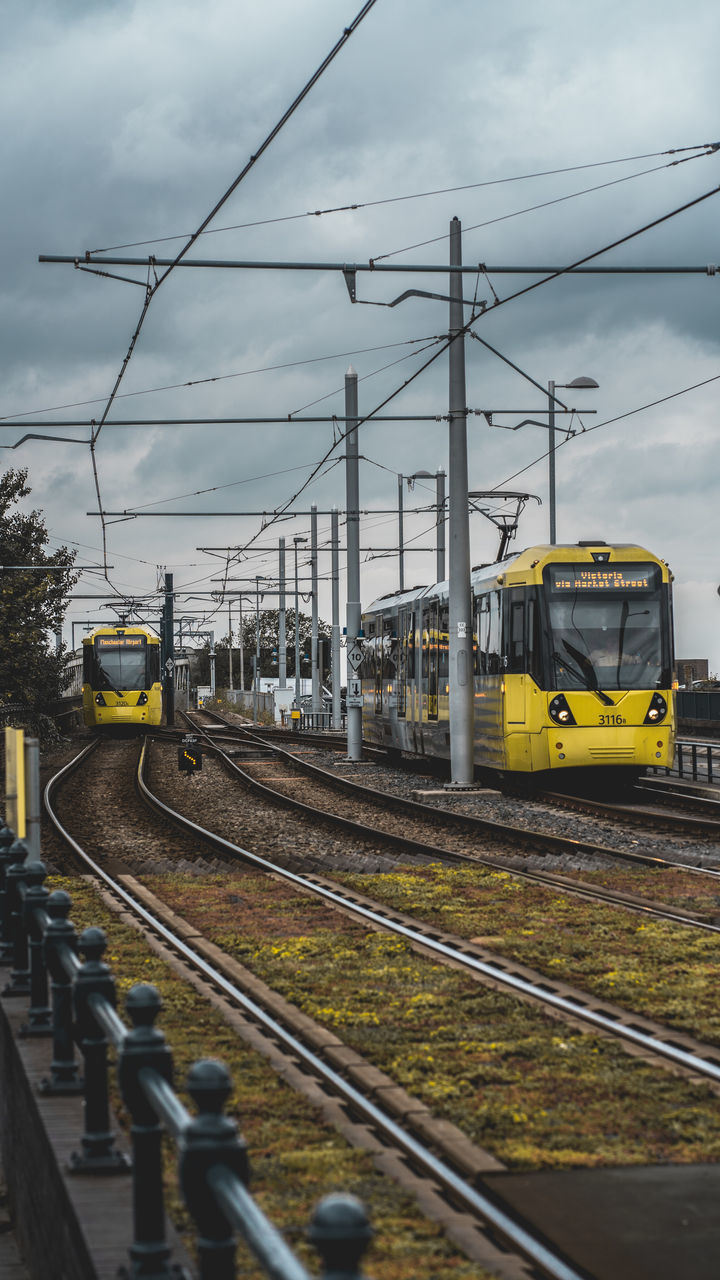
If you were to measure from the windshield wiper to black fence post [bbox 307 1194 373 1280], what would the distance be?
20.2 m

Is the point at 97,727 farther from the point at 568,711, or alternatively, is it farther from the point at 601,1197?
the point at 601,1197

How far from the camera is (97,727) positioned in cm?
4762

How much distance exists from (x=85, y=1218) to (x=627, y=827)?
50.3 feet

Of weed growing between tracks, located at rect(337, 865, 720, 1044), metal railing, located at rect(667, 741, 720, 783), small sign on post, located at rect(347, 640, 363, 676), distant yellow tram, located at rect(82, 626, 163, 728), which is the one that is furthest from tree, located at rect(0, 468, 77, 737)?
weed growing between tracks, located at rect(337, 865, 720, 1044)

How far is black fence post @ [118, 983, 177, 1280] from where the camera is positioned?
334 cm

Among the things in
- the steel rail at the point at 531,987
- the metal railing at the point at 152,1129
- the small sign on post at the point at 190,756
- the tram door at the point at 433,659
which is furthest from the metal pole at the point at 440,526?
the metal railing at the point at 152,1129

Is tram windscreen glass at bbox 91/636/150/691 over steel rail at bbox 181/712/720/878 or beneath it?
over

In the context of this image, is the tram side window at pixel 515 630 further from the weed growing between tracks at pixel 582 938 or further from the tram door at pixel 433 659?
the weed growing between tracks at pixel 582 938

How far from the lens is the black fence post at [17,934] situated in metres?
6.51

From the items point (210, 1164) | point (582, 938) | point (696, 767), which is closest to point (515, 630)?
point (696, 767)

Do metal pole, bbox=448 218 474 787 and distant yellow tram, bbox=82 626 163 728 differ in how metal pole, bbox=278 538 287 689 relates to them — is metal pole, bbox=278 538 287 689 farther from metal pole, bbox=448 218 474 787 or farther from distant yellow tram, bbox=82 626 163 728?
metal pole, bbox=448 218 474 787

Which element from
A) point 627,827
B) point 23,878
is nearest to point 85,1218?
point 23,878

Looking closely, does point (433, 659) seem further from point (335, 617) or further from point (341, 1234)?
point (341, 1234)

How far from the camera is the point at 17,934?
21.7ft
